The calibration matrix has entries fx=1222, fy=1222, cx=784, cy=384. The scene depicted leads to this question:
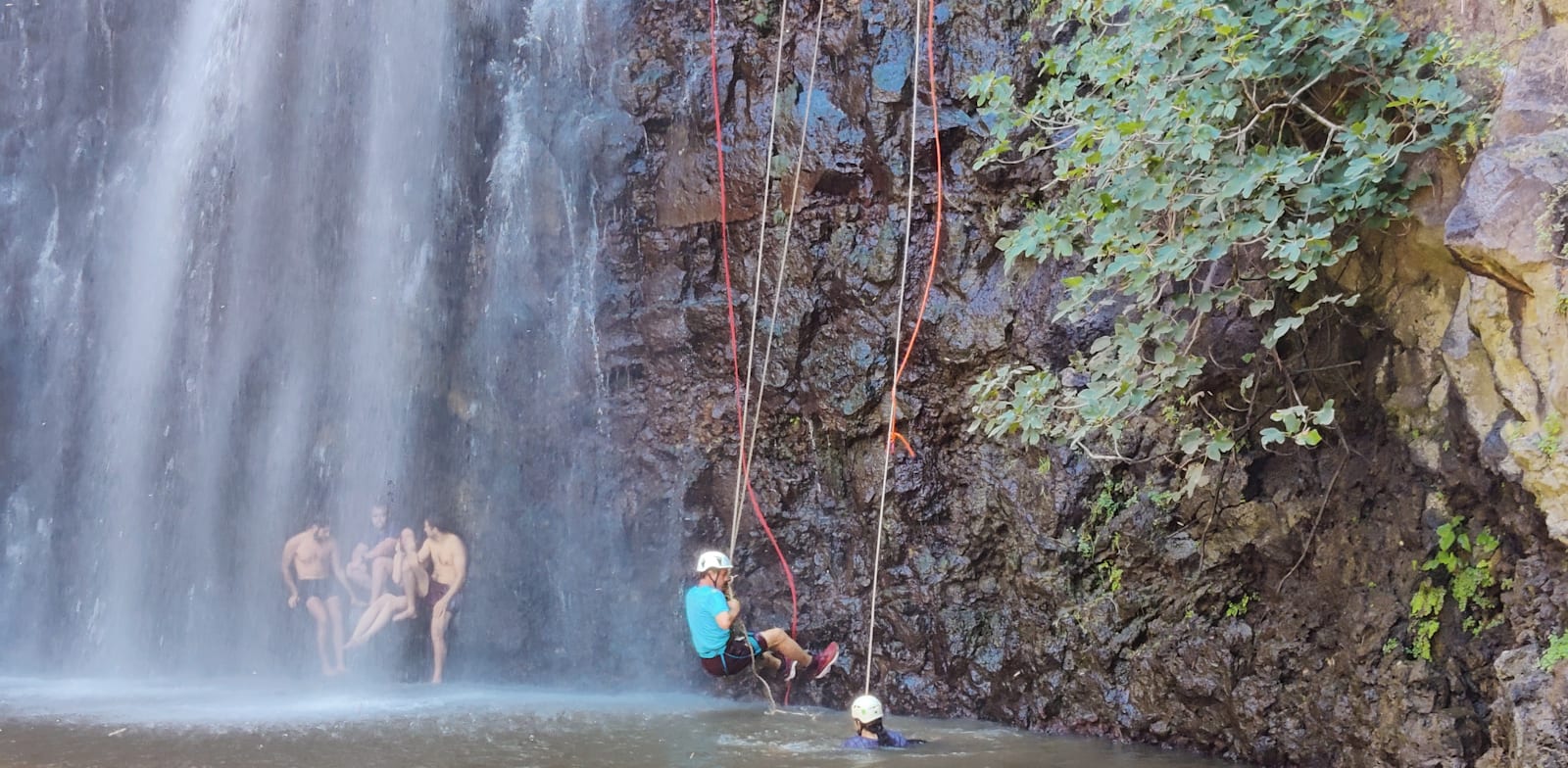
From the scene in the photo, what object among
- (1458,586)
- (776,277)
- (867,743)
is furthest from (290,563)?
(1458,586)

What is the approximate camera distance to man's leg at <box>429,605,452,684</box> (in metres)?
10.3

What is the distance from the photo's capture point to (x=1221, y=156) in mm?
5621

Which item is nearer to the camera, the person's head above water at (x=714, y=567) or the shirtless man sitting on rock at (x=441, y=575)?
the person's head above water at (x=714, y=567)

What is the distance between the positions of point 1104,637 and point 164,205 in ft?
33.6

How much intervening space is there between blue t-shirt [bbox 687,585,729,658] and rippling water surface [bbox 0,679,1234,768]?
0.52 metres

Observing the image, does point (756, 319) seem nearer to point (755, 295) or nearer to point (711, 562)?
point (755, 295)

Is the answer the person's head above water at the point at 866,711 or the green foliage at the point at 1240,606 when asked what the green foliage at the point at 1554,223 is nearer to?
the green foliage at the point at 1240,606

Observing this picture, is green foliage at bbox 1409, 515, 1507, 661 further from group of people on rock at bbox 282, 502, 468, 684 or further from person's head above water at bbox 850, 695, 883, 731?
group of people on rock at bbox 282, 502, 468, 684

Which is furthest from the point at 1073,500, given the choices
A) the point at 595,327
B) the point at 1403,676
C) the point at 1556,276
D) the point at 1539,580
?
the point at 595,327

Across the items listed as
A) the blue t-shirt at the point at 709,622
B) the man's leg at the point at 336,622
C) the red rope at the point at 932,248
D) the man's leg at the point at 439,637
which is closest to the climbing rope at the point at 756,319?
the red rope at the point at 932,248

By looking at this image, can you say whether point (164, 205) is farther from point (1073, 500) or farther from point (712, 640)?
point (1073, 500)

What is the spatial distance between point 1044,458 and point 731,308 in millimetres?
2975

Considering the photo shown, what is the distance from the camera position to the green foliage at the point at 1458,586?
5637 millimetres

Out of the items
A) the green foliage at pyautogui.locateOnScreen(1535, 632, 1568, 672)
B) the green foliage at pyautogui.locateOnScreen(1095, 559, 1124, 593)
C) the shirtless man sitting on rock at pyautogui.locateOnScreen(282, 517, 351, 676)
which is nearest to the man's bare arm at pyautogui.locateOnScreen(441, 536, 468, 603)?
the shirtless man sitting on rock at pyautogui.locateOnScreen(282, 517, 351, 676)
